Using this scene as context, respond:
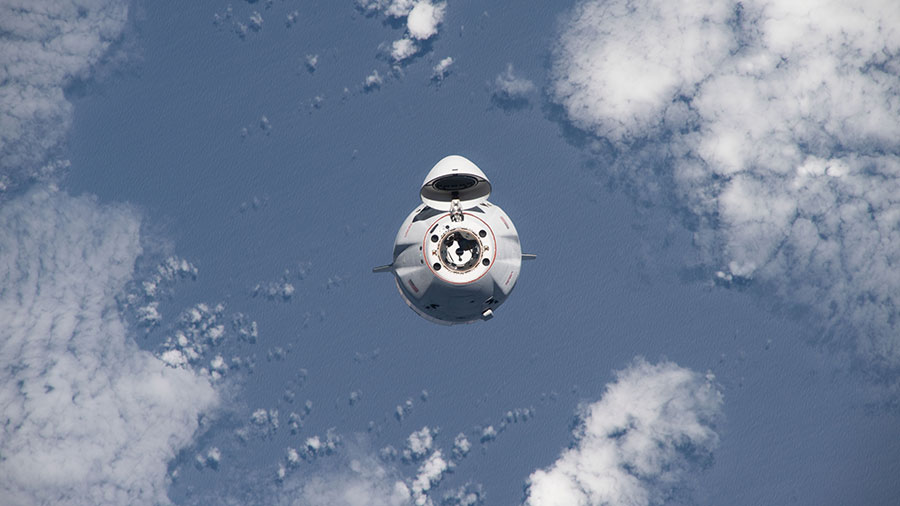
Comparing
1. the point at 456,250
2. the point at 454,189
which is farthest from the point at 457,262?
the point at 454,189

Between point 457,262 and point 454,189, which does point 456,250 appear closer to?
point 457,262

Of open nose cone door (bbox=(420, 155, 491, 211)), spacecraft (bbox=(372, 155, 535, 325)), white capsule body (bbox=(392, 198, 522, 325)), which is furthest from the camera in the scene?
open nose cone door (bbox=(420, 155, 491, 211))

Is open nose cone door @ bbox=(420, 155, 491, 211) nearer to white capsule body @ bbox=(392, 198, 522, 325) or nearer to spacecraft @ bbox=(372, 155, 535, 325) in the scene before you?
spacecraft @ bbox=(372, 155, 535, 325)

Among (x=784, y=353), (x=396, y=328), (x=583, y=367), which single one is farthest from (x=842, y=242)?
(x=396, y=328)

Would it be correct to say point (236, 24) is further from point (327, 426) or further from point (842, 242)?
point (842, 242)

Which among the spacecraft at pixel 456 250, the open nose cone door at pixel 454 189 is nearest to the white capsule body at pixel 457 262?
the spacecraft at pixel 456 250

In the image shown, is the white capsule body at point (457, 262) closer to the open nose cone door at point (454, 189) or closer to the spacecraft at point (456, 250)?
the spacecraft at point (456, 250)

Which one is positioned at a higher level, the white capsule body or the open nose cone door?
the open nose cone door

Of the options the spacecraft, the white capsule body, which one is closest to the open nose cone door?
the spacecraft

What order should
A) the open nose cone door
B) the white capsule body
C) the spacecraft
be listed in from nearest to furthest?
1. the white capsule body
2. the spacecraft
3. the open nose cone door
